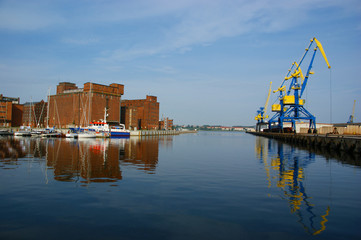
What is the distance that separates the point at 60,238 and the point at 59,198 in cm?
503

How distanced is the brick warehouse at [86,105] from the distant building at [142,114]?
17281 mm

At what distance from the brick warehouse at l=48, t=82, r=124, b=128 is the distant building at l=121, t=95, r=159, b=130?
1728 cm

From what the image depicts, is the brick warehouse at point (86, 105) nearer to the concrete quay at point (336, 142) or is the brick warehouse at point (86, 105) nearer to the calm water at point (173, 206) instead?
the concrete quay at point (336, 142)

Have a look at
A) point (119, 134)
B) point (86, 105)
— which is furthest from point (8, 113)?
point (119, 134)

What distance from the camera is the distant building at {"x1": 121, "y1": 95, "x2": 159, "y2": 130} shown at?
166750mm

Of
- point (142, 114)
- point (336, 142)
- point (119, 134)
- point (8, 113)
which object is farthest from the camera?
point (142, 114)

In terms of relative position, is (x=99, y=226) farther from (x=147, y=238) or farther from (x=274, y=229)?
(x=274, y=229)

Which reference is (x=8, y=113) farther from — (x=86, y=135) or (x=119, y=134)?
(x=86, y=135)

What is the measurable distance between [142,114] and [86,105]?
150ft

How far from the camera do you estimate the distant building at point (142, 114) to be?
547 ft

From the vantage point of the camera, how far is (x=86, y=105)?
135m

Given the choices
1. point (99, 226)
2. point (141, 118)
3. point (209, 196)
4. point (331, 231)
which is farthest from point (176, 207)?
point (141, 118)

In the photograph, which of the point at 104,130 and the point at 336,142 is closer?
the point at 336,142

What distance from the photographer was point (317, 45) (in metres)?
97.4
